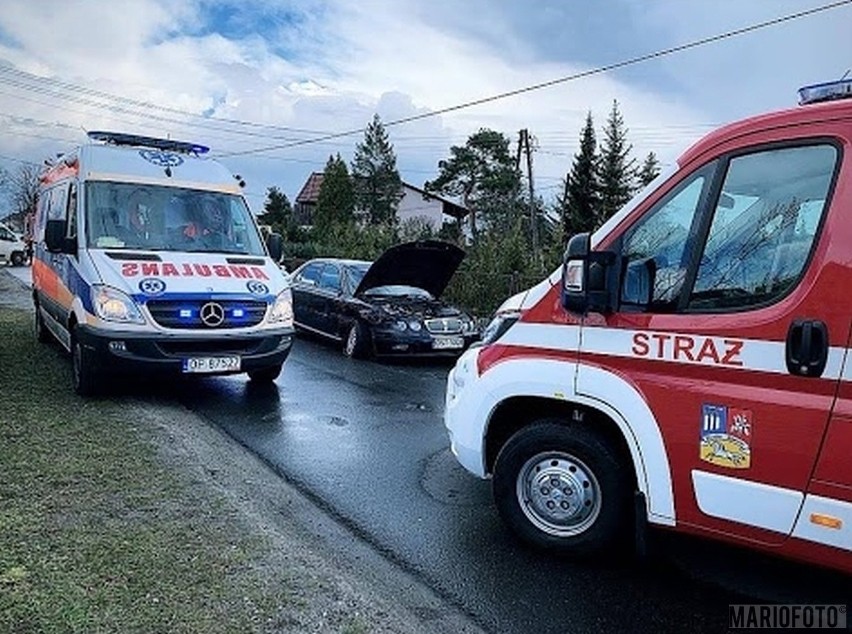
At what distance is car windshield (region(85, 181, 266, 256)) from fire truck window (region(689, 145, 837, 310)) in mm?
5852

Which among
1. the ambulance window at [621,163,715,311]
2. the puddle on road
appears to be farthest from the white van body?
the ambulance window at [621,163,715,311]

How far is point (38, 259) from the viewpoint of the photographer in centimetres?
1030

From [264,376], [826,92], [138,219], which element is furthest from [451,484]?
[138,219]

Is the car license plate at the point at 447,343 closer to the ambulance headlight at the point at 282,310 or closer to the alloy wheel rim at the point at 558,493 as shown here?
the ambulance headlight at the point at 282,310

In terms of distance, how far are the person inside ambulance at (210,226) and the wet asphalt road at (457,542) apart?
1732 mm

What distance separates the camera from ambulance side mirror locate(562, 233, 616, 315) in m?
3.63

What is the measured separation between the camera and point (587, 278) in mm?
3645

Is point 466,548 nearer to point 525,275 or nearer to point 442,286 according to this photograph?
point 442,286

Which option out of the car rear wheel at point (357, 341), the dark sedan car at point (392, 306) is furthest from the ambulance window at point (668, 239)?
the car rear wheel at point (357, 341)

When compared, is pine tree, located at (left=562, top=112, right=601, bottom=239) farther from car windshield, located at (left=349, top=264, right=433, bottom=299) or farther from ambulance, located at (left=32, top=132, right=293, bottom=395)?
ambulance, located at (left=32, top=132, right=293, bottom=395)

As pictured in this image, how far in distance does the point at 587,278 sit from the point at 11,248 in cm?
3499

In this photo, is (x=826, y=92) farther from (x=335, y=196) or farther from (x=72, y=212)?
(x=335, y=196)

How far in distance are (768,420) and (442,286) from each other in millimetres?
9156

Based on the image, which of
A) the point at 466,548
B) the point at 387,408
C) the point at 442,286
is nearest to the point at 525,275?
the point at 442,286
